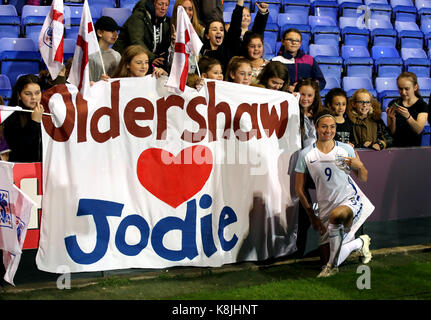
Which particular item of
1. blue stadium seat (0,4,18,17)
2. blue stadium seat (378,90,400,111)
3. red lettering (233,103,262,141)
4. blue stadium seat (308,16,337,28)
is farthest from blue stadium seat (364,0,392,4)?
red lettering (233,103,262,141)

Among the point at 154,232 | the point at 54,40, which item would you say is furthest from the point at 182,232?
the point at 54,40

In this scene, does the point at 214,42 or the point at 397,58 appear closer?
the point at 214,42

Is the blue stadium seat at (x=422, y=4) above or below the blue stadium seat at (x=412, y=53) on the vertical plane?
above

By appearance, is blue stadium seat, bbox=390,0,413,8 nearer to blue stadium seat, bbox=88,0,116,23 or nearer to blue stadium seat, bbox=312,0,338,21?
blue stadium seat, bbox=312,0,338,21

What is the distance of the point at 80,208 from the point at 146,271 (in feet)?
2.80

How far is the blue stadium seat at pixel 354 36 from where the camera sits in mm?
11859

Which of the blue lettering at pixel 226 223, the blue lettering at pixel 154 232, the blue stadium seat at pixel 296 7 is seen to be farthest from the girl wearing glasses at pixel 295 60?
the blue stadium seat at pixel 296 7

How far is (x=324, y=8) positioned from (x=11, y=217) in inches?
341

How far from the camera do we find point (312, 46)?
10977 mm

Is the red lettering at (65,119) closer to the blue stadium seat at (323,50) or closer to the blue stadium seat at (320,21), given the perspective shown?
the blue stadium seat at (323,50)

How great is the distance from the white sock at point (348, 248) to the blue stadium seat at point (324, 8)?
6.74 metres

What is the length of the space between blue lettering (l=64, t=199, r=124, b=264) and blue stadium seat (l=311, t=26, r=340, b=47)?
6.60 meters

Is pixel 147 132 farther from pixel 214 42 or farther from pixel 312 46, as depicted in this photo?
pixel 312 46
